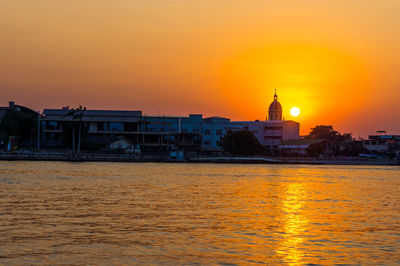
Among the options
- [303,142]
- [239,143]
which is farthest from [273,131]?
[239,143]

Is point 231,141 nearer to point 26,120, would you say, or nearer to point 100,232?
point 26,120

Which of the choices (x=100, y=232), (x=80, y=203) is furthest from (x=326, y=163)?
(x=100, y=232)

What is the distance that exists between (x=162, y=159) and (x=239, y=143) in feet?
68.3

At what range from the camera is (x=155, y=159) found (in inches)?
5349

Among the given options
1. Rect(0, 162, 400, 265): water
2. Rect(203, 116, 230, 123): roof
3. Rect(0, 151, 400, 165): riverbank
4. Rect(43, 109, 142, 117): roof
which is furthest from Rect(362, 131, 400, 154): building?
Rect(0, 162, 400, 265): water

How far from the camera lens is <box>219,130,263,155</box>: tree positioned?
143 meters

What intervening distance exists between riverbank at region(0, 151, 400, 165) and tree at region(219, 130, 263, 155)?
3.05 m

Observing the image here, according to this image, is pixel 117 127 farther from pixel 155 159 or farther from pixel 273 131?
pixel 273 131

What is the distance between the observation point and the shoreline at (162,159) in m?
126

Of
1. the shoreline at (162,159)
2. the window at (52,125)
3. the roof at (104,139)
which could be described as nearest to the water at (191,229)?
the shoreline at (162,159)

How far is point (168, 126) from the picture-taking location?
158 metres

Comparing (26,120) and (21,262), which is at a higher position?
(26,120)

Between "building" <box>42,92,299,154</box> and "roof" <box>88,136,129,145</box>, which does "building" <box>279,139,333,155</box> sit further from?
"roof" <box>88,136,129,145</box>

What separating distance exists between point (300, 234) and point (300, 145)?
136 meters
